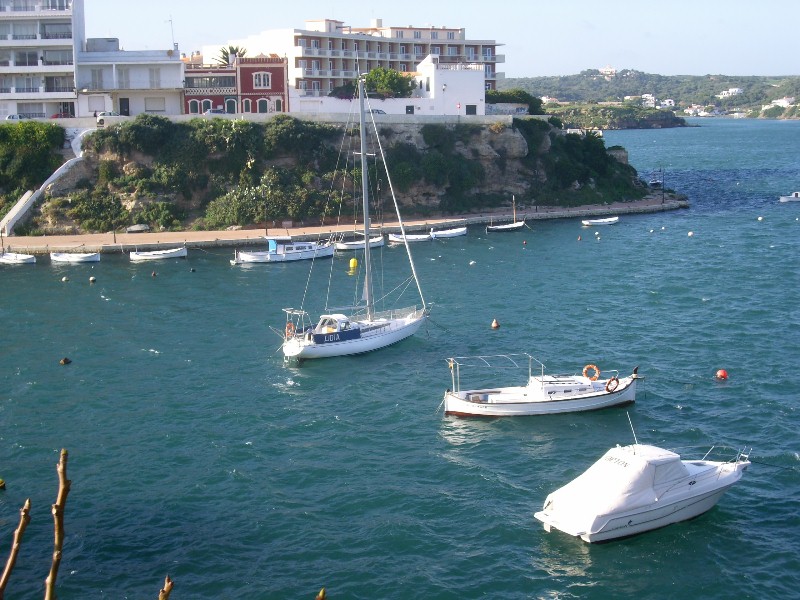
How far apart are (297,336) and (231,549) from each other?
1838 centimetres

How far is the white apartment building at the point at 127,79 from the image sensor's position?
87.5m

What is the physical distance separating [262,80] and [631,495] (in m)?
72.2

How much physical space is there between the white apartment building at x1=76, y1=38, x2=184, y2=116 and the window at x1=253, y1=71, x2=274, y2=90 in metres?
6.87

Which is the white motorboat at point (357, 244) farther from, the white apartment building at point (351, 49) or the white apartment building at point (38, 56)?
the white apartment building at point (38, 56)

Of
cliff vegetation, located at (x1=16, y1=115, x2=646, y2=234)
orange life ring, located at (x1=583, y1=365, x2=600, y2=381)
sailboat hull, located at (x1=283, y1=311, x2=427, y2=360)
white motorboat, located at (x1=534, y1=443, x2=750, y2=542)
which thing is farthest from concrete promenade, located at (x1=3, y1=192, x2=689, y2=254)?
white motorboat, located at (x1=534, y1=443, x2=750, y2=542)

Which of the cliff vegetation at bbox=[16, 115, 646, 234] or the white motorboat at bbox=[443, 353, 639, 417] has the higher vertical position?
the cliff vegetation at bbox=[16, 115, 646, 234]

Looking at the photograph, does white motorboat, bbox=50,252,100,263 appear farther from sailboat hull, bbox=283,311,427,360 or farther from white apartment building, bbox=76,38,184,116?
sailboat hull, bbox=283,311,427,360

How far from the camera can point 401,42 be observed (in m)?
112

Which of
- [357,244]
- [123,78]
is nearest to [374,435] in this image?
[357,244]

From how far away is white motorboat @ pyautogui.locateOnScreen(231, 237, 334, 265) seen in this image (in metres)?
67.3

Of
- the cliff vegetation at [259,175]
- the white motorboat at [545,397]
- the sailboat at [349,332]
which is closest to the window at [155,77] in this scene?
the cliff vegetation at [259,175]

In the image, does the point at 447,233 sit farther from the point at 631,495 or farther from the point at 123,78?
the point at 631,495

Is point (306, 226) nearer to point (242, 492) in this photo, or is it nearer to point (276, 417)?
point (276, 417)

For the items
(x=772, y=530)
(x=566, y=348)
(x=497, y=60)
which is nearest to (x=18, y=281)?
(x=566, y=348)
